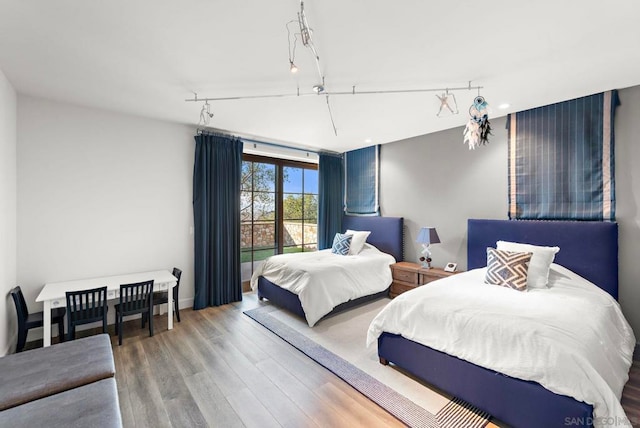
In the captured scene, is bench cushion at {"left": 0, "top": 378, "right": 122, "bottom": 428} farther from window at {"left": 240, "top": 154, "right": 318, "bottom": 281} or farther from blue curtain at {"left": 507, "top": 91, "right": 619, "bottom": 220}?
blue curtain at {"left": 507, "top": 91, "right": 619, "bottom": 220}

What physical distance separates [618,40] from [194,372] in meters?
4.21

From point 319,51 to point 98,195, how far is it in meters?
3.12

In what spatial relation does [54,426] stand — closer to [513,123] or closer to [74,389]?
[74,389]

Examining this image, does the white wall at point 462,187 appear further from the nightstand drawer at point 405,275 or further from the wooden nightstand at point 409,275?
the nightstand drawer at point 405,275

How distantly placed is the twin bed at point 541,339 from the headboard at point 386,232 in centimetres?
168

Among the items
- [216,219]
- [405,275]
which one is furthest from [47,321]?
[405,275]

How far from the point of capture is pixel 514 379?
1751mm

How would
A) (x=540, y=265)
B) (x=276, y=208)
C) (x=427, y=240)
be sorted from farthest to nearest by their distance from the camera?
(x=276, y=208) → (x=427, y=240) → (x=540, y=265)

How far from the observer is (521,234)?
10.8ft

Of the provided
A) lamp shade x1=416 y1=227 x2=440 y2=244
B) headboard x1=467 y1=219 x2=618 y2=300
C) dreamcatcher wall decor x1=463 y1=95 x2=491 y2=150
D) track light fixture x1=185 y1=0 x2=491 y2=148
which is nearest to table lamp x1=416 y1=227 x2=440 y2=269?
lamp shade x1=416 y1=227 x2=440 y2=244

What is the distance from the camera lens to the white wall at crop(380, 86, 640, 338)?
275 cm

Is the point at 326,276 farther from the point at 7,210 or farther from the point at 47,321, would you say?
the point at 7,210

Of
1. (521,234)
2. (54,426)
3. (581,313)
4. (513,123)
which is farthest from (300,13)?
(521,234)

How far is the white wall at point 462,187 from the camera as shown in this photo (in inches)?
108
